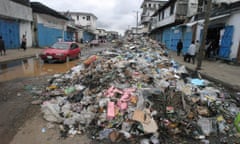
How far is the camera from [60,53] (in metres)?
12.7

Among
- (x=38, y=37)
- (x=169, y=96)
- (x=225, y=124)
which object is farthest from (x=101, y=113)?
(x=38, y=37)

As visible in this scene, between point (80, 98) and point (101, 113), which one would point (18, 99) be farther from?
point (101, 113)

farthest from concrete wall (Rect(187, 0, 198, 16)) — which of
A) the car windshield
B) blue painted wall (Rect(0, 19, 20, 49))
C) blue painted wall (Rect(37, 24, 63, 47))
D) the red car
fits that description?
blue painted wall (Rect(0, 19, 20, 49))

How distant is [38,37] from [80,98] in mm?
23151

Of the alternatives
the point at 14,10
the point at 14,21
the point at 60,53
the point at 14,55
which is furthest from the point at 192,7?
the point at 14,21

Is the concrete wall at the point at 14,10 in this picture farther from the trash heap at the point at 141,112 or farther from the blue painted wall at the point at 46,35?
the trash heap at the point at 141,112

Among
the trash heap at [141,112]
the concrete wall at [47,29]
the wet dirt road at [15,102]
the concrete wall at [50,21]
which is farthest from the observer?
the concrete wall at [50,21]

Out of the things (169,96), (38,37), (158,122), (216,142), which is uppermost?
(38,37)

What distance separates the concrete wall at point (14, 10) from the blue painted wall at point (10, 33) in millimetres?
900

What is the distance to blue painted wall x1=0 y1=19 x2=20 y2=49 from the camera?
1854cm

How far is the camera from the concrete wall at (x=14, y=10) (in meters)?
17.7

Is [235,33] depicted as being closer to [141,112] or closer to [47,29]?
[141,112]

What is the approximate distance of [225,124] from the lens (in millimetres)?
4355

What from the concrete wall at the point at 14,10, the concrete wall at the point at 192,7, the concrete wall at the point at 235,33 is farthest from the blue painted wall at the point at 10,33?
the concrete wall at the point at 192,7
